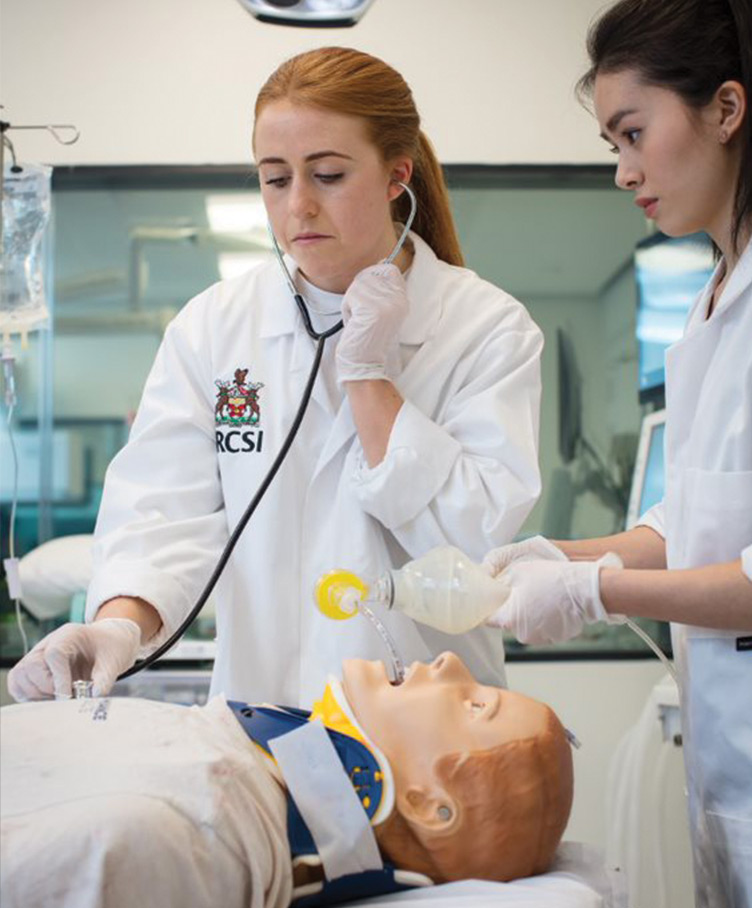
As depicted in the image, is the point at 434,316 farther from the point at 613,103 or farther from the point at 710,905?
the point at 710,905

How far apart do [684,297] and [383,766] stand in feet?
9.01

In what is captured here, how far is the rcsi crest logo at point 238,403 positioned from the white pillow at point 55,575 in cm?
165

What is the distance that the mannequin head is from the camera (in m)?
1.18

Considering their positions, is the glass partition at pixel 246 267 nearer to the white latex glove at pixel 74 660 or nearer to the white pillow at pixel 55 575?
the white pillow at pixel 55 575

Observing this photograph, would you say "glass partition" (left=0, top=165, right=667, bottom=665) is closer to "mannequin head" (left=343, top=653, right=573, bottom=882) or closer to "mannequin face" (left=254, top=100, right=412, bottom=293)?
"mannequin face" (left=254, top=100, right=412, bottom=293)

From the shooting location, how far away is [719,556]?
1353mm

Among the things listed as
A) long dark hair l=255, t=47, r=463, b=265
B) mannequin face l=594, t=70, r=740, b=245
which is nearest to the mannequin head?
mannequin face l=594, t=70, r=740, b=245

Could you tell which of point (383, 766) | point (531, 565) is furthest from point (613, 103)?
point (383, 766)

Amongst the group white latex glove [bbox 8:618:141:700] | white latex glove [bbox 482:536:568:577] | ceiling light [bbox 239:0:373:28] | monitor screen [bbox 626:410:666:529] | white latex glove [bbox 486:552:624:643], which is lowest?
white latex glove [bbox 8:618:141:700]

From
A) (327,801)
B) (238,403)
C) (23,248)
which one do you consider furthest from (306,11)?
(327,801)

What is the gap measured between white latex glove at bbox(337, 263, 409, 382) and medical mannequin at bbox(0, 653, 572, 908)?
0.48m

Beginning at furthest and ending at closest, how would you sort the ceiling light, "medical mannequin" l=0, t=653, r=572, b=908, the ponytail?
the ceiling light < the ponytail < "medical mannequin" l=0, t=653, r=572, b=908

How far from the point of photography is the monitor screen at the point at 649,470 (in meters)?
3.02

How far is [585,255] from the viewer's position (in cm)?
365
